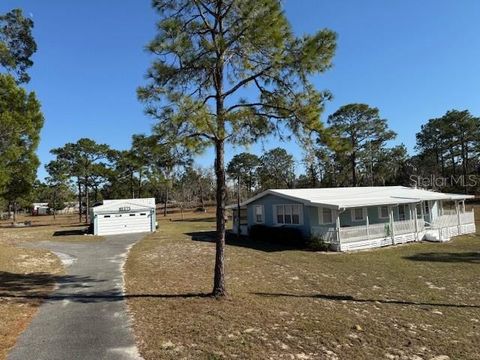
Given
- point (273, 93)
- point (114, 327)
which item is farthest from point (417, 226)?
point (114, 327)

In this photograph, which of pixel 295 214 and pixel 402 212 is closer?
pixel 295 214

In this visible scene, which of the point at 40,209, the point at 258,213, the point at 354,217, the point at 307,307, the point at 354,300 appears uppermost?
the point at 40,209

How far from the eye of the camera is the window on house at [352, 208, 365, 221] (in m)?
27.8

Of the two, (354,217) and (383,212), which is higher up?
(383,212)

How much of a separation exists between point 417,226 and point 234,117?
20.5m

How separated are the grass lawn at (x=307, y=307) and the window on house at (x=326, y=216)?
238 inches

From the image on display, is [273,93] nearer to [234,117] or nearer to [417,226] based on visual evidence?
[234,117]

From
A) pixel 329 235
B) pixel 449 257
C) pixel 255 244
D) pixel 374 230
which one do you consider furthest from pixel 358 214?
pixel 449 257

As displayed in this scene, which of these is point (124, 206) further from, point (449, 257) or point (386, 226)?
point (449, 257)

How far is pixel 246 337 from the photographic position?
805cm

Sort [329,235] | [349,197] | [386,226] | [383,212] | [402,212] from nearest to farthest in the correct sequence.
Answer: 1. [329,235]
2. [386,226]
3. [349,197]
4. [383,212]
5. [402,212]

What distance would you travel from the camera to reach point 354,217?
27859mm

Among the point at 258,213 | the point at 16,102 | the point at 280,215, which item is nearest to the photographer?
the point at 16,102

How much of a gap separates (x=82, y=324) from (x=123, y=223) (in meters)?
27.7
